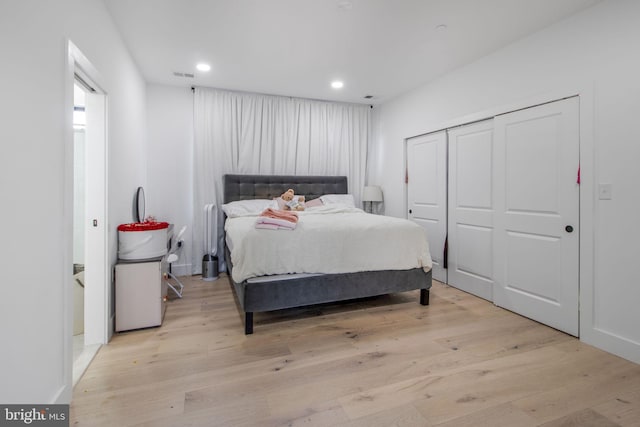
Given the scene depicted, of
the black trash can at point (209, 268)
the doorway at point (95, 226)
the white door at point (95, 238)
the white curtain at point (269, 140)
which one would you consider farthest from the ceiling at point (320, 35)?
the black trash can at point (209, 268)

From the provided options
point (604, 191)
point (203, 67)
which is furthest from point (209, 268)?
point (604, 191)

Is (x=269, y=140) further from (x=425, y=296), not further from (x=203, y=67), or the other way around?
(x=425, y=296)

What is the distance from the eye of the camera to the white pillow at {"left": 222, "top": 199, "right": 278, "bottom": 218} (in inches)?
149

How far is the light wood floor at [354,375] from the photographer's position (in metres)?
1.51

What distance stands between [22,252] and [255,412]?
4.24 feet

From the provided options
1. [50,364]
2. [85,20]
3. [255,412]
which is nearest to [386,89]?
[85,20]

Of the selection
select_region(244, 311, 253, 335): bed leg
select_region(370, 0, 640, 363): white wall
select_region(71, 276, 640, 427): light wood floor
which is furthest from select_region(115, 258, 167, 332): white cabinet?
select_region(370, 0, 640, 363): white wall

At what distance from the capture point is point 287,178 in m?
4.46

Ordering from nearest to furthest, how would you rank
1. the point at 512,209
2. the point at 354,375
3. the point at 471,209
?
the point at 354,375, the point at 512,209, the point at 471,209

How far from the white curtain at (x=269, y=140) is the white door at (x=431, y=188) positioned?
1030 mm

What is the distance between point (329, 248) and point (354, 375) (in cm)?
107

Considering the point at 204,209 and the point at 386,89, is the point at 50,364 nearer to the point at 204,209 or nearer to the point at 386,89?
the point at 204,209

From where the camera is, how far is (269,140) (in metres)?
4.46

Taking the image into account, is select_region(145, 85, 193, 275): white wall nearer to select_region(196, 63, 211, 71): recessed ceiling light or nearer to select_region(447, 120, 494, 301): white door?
select_region(196, 63, 211, 71): recessed ceiling light
